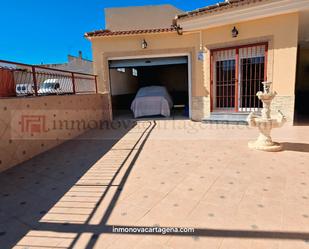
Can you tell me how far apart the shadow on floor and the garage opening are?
5448 millimetres

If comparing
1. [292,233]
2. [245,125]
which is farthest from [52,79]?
[292,233]

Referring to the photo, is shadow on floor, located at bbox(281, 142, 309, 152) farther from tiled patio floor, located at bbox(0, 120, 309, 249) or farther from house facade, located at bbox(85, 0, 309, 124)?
house facade, located at bbox(85, 0, 309, 124)

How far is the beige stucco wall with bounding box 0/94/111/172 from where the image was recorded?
486cm

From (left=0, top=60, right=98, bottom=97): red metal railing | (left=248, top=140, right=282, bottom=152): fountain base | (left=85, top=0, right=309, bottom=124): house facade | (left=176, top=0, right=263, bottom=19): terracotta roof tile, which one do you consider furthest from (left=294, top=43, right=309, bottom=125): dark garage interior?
(left=0, top=60, right=98, bottom=97): red metal railing

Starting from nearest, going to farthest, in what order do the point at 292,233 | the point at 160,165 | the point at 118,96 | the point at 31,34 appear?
the point at 292,233
the point at 160,165
the point at 118,96
the point at 31,34

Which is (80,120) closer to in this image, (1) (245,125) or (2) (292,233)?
(1) (245,125)

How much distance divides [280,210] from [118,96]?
1164 cm

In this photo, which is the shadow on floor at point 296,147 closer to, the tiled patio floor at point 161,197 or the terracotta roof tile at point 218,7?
the tiled patio floor at point 161,197

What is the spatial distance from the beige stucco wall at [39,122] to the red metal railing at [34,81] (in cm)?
42

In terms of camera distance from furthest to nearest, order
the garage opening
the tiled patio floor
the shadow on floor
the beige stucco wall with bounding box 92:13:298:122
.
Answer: the garage opening, the beige stucco wall with bounding box 92:13:298:122, the shadow on floor, the tiled patio floor

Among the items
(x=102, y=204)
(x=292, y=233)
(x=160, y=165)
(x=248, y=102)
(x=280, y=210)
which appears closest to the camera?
(x=292, y=233)

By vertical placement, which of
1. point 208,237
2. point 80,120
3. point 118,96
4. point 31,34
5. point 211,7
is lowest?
point 208,237

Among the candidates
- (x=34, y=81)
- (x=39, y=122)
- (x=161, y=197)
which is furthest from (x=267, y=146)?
(x=34, y=81)

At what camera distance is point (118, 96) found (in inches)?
529
